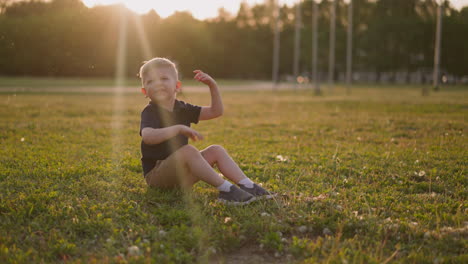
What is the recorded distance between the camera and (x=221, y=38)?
9138 centimetres

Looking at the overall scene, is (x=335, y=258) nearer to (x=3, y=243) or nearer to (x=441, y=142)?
(x=3, y=243)

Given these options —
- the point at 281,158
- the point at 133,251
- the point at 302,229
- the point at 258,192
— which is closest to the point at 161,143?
the point at 258,192

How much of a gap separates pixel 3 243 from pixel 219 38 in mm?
91103

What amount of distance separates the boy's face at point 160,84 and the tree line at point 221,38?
2442 millimetres

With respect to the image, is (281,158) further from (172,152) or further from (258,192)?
(172,152)

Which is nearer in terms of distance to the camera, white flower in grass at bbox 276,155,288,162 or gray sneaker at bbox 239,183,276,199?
gray sneaker at bbox 239,183,276,199

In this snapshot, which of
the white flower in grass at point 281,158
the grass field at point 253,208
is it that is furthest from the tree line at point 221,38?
the grass field at point 253,208

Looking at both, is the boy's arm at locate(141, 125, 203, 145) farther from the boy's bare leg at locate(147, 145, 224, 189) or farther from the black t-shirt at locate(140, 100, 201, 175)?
the boy's bare leg at locate(147, 145, 224, 189)

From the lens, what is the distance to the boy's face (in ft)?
13.9

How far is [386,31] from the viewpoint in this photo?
6669 cm

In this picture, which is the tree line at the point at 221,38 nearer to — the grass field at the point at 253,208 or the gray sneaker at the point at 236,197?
the grass field at the point at 253,208

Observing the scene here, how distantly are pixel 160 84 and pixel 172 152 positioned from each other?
0.73m

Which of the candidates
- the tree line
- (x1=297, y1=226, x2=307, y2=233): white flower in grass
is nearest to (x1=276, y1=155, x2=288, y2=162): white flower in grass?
the tree line

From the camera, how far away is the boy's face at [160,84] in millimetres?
4246
